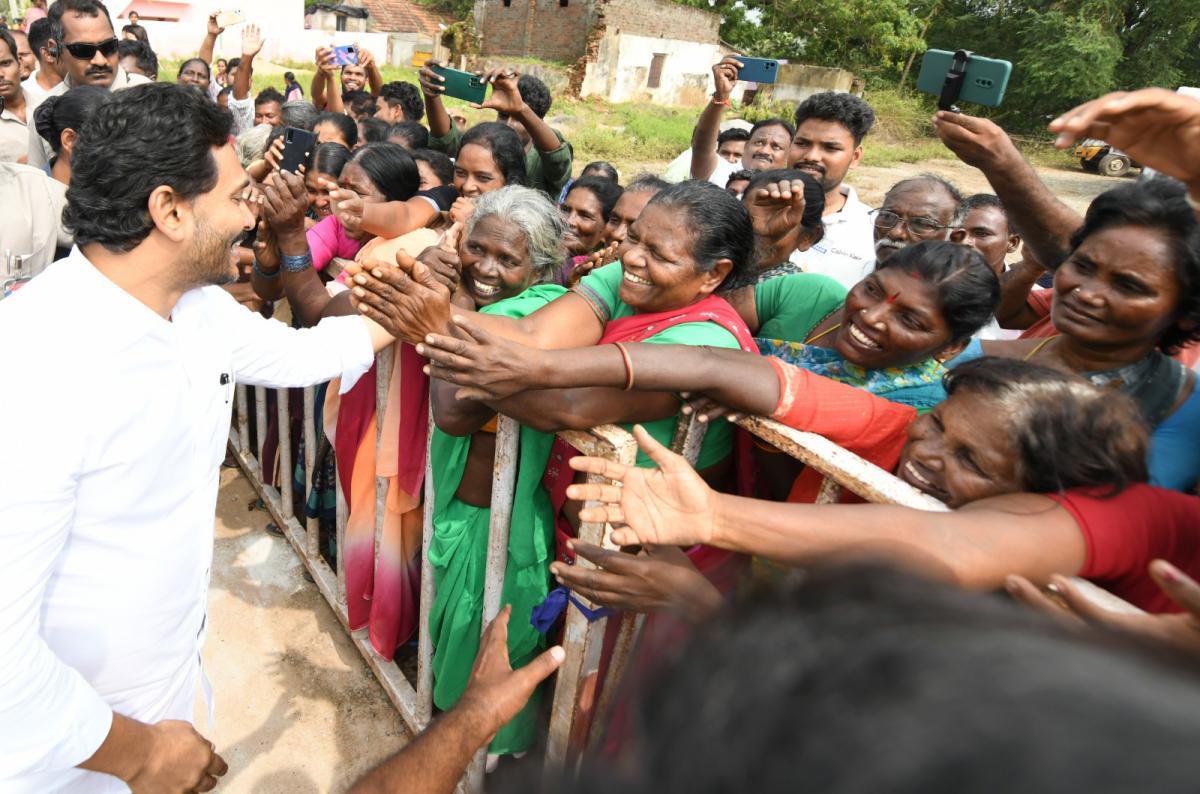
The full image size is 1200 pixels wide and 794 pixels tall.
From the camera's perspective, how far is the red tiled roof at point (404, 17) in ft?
129

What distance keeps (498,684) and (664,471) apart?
1.81 ft

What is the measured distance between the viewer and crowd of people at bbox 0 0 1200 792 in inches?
18.1

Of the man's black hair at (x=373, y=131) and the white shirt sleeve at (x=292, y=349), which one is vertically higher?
the man's black hair at (x=373, y=131)

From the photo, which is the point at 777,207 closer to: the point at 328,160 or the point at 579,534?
the point at 579,534

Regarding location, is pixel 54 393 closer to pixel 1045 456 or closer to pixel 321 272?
pixel 1045 456

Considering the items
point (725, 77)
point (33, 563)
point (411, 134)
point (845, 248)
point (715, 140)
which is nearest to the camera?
point (33, 563)

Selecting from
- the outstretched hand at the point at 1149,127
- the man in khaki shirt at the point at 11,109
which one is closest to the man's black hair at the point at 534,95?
the man in khaki shirt at the point at 11,109

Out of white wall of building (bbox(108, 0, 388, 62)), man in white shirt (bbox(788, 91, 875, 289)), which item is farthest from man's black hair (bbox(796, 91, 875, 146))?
white wall of building (bbox(108, 0, 388, 62))

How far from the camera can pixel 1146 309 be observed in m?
1.82

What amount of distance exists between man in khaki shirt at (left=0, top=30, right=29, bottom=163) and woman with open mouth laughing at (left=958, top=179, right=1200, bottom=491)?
5413 mm

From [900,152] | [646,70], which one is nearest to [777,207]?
[900,152]

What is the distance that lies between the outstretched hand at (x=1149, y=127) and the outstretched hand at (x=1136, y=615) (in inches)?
37.2

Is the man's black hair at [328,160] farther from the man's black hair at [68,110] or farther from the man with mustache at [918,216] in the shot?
the man with mustache at [918,216]

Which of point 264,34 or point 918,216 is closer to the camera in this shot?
point 918,216
